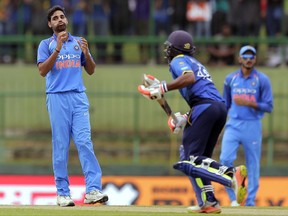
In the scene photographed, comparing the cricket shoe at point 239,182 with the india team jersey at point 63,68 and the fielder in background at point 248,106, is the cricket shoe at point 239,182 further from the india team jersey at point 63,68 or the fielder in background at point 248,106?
the fielder in background at point 248,106

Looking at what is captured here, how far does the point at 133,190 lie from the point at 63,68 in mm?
7603

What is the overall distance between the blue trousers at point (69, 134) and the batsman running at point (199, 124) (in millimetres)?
1145

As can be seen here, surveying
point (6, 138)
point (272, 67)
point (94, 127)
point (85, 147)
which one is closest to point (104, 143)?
point (94, 127)

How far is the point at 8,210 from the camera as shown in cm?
1177

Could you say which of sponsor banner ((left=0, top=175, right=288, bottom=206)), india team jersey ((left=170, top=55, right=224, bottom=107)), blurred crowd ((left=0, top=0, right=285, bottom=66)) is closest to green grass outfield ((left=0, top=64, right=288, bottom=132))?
blurred crowd ((left=0, top=0, right=285, bottom=66))

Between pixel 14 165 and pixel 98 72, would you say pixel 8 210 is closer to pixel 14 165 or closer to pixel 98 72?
pixel 14 165

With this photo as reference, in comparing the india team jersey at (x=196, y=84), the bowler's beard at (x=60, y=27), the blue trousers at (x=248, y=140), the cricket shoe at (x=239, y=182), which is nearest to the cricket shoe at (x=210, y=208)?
the cricket shoe at (x=239, y=182)

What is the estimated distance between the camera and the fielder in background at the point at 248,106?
16.6 metres

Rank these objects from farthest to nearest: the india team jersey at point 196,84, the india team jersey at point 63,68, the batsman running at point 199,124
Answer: the india team jersey at point 63,68
the india team jersey at point 196,84
the batsman running at point 199,124

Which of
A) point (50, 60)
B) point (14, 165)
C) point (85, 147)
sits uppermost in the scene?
point (50, 60)

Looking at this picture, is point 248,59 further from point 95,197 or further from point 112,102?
point 112,102

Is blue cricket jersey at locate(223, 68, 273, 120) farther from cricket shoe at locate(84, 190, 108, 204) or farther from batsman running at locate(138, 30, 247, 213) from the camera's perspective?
cricket shoe at locate(84, 190, 108, 204)

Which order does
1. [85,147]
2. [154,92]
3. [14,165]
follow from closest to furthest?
[154,92] < [85,147] < [14,165]

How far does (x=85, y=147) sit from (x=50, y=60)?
1.18 metres
